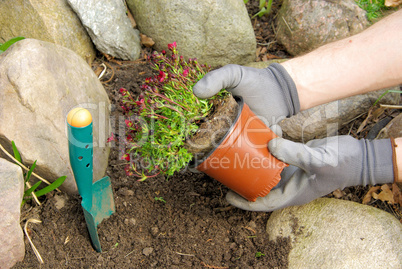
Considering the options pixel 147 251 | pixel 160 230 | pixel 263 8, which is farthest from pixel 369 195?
pixel 263 8

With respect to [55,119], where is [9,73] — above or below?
above

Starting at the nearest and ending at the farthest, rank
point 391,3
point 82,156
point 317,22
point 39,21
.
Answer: point 82,156 < point 39,21 < point 391,3 < point 317,22

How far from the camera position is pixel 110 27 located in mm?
2980

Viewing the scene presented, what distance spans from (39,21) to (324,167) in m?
2.41

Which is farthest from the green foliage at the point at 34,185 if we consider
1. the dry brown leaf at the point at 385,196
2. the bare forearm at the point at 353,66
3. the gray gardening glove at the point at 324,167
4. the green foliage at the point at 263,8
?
the green foliage at the point at 263,8

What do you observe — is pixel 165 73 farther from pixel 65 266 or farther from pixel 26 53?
pixel 65 266

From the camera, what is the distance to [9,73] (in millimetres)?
2096

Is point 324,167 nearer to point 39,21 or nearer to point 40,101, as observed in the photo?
point 40,101

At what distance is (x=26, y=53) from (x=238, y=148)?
4.77ft

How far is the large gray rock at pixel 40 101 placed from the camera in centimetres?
210

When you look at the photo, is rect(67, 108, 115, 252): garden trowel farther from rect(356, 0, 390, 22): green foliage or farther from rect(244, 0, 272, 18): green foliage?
rect(356, 0, 390, 22): green foliage

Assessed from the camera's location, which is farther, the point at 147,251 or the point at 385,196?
the point at 385,196

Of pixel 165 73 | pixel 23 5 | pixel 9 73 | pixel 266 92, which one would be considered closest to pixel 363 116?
pixel 266 92

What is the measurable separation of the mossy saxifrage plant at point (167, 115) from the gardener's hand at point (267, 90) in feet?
0.58
